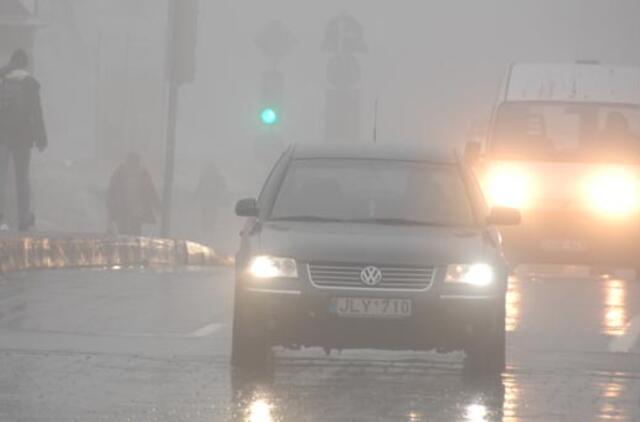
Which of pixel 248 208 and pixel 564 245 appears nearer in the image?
pixel 248 208

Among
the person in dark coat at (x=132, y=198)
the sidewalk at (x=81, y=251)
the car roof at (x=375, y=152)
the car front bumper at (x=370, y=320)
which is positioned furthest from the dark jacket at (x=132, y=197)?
the car front bumper at (x=370, y=320)

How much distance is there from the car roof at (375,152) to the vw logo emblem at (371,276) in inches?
73.5

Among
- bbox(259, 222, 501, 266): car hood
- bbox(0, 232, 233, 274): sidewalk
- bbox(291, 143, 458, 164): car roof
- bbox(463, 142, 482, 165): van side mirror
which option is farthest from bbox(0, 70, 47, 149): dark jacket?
bbox(259, 222, 501, 266): car hood

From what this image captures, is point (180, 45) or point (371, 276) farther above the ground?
point (180, 45)

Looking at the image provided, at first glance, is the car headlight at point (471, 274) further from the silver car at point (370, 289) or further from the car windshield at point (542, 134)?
the car windshield at point (542, 134)

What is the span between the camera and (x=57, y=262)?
80.0ft

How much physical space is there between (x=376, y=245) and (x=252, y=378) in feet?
3.58

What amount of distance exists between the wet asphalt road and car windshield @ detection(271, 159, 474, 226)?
962mm

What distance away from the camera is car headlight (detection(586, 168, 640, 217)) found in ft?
87.6

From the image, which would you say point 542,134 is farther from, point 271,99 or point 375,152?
point 375,152

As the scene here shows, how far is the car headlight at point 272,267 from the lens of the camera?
44.6 feet

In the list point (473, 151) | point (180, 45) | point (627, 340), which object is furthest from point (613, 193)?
point (627, 340)

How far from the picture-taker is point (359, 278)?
13531 mm

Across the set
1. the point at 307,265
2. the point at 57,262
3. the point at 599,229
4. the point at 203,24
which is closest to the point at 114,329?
the point at 307,265
